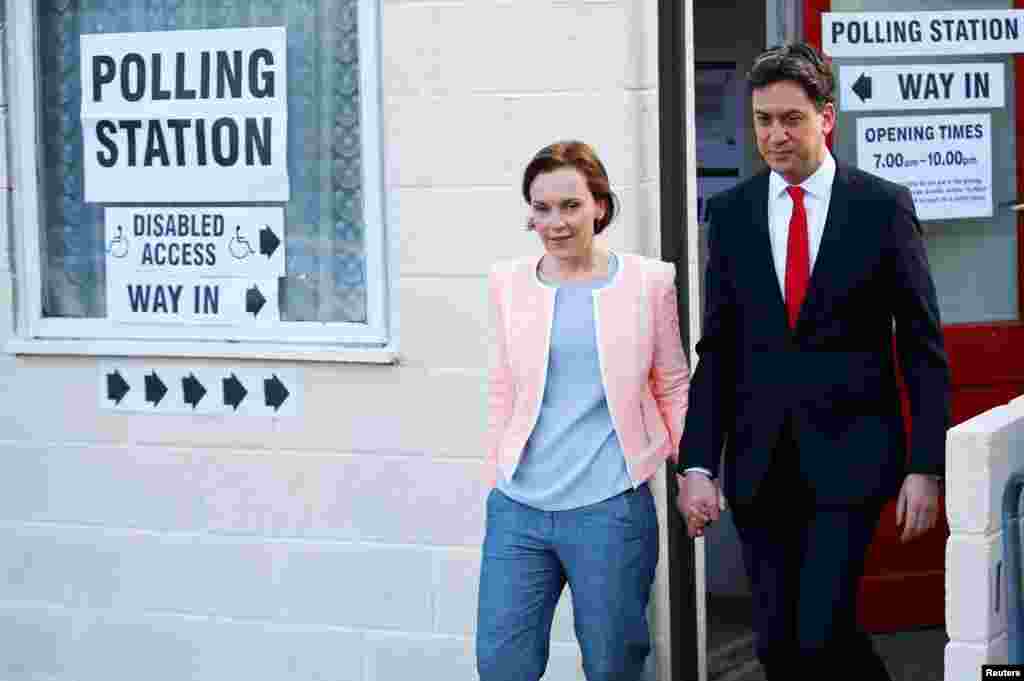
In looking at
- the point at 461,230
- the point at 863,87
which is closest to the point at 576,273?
the point at 461,230

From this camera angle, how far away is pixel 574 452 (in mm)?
5402

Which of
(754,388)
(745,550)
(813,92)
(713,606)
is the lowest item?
(713,606)

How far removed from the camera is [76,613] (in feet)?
24.0

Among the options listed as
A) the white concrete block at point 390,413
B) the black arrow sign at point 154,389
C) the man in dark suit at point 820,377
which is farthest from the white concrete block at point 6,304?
the man in dark suit at point 820,377

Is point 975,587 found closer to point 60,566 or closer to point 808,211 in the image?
point 808,211

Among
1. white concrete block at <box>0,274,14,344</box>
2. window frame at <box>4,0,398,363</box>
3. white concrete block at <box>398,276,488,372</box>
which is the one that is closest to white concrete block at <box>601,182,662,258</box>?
white concrete block at <box>398,276,488,372</box>

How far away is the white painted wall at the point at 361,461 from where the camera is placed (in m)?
6.48

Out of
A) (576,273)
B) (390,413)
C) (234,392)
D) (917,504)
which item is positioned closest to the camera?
(917,504)

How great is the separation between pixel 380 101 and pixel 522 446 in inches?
69.9

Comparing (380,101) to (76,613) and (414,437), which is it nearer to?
(414,437)

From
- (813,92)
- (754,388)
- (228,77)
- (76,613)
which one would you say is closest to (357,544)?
(76,613)

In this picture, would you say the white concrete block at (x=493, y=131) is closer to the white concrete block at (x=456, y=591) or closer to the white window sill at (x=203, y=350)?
the white window sill at (x=203, y=350)

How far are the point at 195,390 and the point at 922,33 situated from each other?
275cm

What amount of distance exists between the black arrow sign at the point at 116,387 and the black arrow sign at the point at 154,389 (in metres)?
0.08
